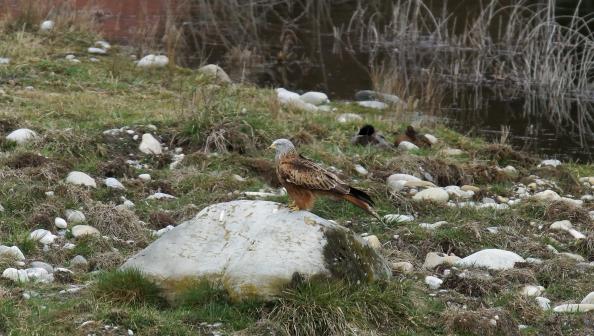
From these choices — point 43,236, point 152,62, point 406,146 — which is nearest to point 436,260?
point 43,236

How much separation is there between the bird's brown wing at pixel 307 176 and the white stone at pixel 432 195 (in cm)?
224

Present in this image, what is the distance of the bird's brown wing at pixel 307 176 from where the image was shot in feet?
22.1

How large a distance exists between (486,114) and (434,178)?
227 inches

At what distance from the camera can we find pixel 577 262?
305 inches

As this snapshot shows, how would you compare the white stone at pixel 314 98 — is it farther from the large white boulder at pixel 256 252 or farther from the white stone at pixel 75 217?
the large white boulder at pixel 256 252

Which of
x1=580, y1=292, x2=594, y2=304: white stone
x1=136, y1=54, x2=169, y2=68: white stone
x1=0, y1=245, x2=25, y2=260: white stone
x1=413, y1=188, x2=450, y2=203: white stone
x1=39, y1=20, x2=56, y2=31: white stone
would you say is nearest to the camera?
x1=580, y1=292, x2=594, y2=304: white stone

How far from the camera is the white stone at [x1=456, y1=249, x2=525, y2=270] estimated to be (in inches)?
292

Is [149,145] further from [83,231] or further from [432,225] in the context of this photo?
[432,225]

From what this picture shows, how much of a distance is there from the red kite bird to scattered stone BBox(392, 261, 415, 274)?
2.07 ft

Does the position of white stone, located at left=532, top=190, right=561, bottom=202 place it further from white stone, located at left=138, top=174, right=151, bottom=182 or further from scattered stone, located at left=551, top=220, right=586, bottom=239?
white stone, located at left=138, top=174, right=151, bottom=182

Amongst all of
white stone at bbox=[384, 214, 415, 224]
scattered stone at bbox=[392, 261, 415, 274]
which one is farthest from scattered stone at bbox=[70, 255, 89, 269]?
white stone at bbox=[384, 214, 415, 224]

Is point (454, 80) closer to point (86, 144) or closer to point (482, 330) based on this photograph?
point (86, 144)

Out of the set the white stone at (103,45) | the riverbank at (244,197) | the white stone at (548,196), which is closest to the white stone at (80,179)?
the riverbank at (244,197)

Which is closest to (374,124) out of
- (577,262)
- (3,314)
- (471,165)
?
(471,165)
